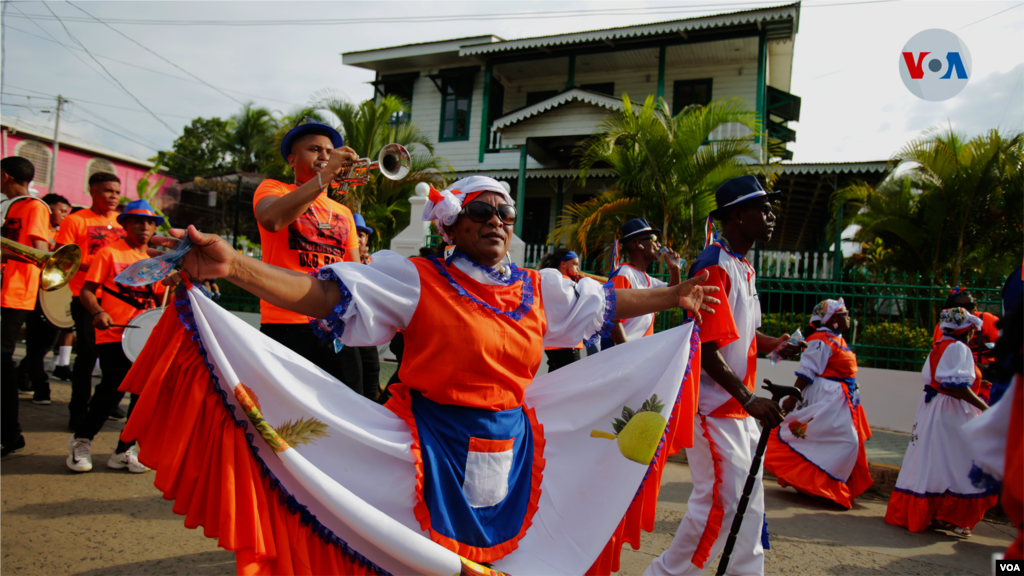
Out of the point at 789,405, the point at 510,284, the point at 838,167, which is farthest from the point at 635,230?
the point at 838,167

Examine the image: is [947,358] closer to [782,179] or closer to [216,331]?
[216,331]

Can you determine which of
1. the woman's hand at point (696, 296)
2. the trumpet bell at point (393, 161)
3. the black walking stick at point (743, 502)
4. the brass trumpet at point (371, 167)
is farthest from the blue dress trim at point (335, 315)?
the black walking stick at point (743, 502)

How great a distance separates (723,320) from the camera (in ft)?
9.74

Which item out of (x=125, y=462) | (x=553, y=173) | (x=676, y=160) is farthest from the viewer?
(x=553, y=173)

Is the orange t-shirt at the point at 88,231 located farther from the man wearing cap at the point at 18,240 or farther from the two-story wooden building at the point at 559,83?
the two-story wooden building at the point at 559,83

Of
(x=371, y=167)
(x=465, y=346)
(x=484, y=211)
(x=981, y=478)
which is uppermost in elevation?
(x=371, y=167)

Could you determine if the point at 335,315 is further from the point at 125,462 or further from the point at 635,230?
the point at 635,230

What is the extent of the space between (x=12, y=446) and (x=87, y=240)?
2.06 metres

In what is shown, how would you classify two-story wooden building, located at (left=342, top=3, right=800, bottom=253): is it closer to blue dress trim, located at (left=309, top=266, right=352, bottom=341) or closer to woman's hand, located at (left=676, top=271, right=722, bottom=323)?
woman's hand, located at (left=676, top=271, right=722, bottom=323)

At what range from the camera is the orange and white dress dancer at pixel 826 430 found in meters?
5.48

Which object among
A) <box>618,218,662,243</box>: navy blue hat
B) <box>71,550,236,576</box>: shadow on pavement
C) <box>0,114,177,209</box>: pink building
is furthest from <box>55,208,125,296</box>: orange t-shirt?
<box>0,114,177,209</box>: pink building

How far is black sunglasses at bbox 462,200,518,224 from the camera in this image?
240cm

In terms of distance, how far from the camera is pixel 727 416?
120 inches

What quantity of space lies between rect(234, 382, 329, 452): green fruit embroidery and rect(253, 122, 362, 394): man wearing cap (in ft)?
2.80
